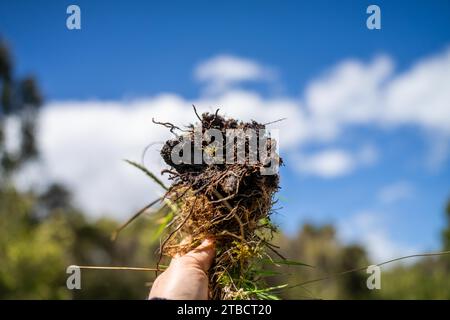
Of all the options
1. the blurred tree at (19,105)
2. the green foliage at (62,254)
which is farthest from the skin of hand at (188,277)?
the blurred tree at (19,105)

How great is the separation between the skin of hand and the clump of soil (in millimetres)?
71

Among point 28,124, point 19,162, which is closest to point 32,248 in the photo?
point 19,162

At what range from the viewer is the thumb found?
292cm

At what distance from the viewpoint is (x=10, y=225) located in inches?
1011

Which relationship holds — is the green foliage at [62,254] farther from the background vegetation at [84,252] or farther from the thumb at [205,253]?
the thumb at [205,253]

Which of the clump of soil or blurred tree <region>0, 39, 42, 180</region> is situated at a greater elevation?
blurred tree <region>0, 39, 42, 180</region>

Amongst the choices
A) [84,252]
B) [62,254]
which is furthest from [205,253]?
[84,252]

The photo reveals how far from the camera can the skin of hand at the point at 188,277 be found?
2.72 meters

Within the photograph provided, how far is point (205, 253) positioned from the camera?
9.73 feet

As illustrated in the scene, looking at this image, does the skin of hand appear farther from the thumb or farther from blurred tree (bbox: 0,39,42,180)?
blurred tree (bbox: 0,39,42,180)

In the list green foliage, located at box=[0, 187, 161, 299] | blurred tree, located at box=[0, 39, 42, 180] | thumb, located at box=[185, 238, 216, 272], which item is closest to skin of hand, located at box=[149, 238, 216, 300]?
thumb, located at box=[185, 238, 216, 272]

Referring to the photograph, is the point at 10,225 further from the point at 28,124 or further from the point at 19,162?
the point at 28,124
